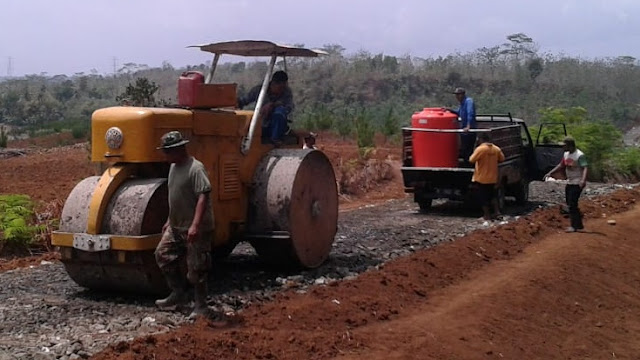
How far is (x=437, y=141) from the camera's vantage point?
15.5 meters

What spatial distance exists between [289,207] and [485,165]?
641cm

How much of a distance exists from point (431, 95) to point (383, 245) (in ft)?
150

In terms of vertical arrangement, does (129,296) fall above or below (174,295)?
below

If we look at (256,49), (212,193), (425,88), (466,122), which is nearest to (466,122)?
(466,122)

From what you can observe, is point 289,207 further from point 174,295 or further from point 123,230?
point 123,230

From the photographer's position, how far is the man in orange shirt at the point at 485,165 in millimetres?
14727

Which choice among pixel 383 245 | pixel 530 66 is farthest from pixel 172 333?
pixel 530 66

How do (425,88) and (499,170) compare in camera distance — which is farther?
(425,88)

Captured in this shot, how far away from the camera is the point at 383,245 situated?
12.1 m

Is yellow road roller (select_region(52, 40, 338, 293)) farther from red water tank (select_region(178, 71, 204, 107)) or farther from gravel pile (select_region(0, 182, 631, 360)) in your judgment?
gravel pile (select_region(0, 182, 631, 360))

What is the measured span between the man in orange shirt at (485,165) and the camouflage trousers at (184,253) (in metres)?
7.97

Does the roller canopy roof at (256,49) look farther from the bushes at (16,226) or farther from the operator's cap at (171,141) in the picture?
the bushes at (16,226)

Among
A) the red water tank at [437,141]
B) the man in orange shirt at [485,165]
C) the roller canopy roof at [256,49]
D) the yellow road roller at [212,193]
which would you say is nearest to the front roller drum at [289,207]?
the yellow road roller at [212,193]

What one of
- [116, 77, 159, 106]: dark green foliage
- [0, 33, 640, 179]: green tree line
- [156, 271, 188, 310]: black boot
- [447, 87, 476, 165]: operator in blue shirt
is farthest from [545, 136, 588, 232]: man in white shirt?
[0, 33, 640, 179]: green tree line
